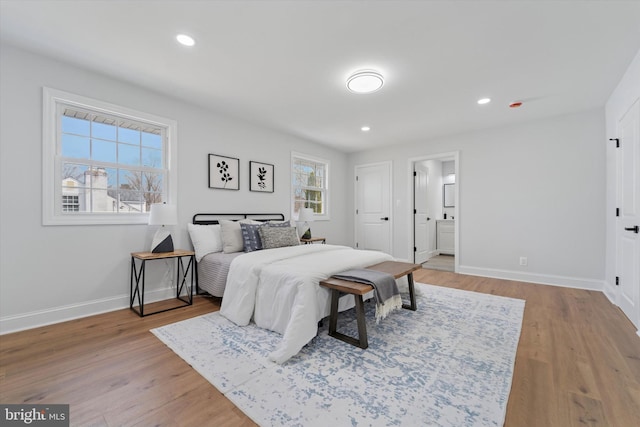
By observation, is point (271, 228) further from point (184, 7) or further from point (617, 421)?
point (617, 421)

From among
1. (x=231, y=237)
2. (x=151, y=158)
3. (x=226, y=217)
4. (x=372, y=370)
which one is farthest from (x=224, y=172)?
(x=372, y=370)

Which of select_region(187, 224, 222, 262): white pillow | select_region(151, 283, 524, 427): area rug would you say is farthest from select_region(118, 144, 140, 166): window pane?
select_region(151, 283, 524, 427): area rug

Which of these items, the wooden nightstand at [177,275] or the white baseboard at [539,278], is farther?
the white baseboard at [539,278]

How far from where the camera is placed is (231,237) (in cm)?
341

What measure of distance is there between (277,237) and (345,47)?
229 centimetres

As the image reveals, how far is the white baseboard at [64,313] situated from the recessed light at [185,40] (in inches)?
105

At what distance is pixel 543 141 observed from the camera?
4.07 meters

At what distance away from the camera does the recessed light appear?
7.22ft

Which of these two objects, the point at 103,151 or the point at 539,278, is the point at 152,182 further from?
the point at 539,278

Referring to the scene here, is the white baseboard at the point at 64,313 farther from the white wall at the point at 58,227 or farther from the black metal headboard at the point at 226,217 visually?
the black metal headboard at the point at 226,217

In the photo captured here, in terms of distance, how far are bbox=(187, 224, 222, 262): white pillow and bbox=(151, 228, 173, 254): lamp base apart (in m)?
0.32

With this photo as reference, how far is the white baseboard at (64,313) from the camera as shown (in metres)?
2.37

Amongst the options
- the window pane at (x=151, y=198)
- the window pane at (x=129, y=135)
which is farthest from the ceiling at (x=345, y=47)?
the window pane at (x=151, y=198)

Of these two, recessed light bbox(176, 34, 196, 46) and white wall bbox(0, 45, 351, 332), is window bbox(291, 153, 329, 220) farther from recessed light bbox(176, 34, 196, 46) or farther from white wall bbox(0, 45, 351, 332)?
recessed light bbox(176, 34, 196, 46)
